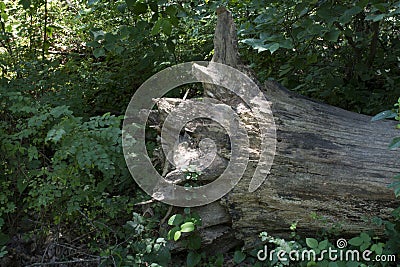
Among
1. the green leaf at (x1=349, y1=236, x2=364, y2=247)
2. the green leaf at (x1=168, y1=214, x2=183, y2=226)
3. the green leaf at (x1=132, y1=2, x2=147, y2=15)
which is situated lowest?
the green leaf at (x1=349, y1=236, x2=364, y2=247)

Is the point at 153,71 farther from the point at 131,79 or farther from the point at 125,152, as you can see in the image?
the point at 125,152

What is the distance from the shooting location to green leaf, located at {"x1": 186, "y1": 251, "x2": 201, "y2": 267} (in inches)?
108

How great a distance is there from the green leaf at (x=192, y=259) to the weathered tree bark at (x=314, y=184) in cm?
15

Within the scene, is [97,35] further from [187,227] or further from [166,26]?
[187,227]

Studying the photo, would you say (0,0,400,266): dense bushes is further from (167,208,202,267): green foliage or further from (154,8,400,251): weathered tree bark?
(154,8,400,251): weathered tree bark

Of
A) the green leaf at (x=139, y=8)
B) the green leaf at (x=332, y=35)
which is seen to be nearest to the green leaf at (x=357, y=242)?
the green leaf at (x=332, y=35)

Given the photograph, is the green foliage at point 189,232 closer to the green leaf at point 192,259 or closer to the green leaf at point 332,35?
the green leaf at point 192,259

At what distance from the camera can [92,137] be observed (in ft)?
9.09

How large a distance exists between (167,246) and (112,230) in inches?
14.9

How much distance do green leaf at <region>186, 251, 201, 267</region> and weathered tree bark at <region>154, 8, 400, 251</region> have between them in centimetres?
15

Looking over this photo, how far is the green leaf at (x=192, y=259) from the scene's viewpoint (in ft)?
8.98

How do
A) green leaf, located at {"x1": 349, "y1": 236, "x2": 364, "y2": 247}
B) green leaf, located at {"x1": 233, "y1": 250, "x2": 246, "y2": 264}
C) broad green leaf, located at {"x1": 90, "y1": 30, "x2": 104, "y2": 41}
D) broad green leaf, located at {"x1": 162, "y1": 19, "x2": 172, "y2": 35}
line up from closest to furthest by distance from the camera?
green leaf, located at {"x1": 349, "y1": 236, "x2": 364, "y2": 247} → green leaf, located at {"x1": 233, "y1": 250, "x2": 246, "y2": 264} → broad green leaf, located at {"x1": 162, "y1": 19, "x2": 172, "y2": 35} → broad green leaf, located at {"x1": 90, "y1": 30, "x2": 104, "y2": 41}

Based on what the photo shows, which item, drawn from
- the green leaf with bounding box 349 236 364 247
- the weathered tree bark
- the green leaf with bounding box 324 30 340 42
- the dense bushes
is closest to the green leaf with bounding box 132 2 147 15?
the dense bushes

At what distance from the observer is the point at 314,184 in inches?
104
